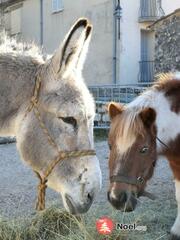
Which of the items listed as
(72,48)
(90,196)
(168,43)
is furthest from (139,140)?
Answer: (168,43)

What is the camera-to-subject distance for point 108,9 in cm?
2152

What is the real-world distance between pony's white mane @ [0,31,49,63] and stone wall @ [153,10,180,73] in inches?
511

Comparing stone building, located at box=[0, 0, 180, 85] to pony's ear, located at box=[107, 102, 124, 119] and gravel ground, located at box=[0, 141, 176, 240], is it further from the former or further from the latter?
pony's ear, located at box=[107, 102, 124, 119]

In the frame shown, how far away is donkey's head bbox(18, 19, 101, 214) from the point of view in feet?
8.87

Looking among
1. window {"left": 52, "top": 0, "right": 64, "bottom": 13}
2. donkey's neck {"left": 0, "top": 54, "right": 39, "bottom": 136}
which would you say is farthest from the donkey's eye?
window {"left": 52, "top": 0, "right": 64, "bottom": 13}

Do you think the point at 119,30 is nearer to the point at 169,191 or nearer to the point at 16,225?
the point at 169,191

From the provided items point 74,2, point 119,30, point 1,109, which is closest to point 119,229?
point 1,109

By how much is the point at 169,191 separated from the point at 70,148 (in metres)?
3.65

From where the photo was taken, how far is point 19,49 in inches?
120

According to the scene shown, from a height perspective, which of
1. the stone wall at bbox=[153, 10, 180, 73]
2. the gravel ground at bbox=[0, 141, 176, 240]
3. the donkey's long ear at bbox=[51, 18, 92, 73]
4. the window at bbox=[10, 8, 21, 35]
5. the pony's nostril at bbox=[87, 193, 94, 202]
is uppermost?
the window at bbox=[10, 8, 21, 35]

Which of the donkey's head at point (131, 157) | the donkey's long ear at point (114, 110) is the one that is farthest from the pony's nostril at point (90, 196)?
the donkey's long ear at point (114, 110)

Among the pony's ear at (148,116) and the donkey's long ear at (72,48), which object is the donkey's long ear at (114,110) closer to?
the pony's ear at (148,116)

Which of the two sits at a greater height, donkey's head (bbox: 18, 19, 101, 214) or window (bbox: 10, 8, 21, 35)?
window (bbox: 10, 8, 21, 35)

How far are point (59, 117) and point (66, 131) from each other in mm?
95
